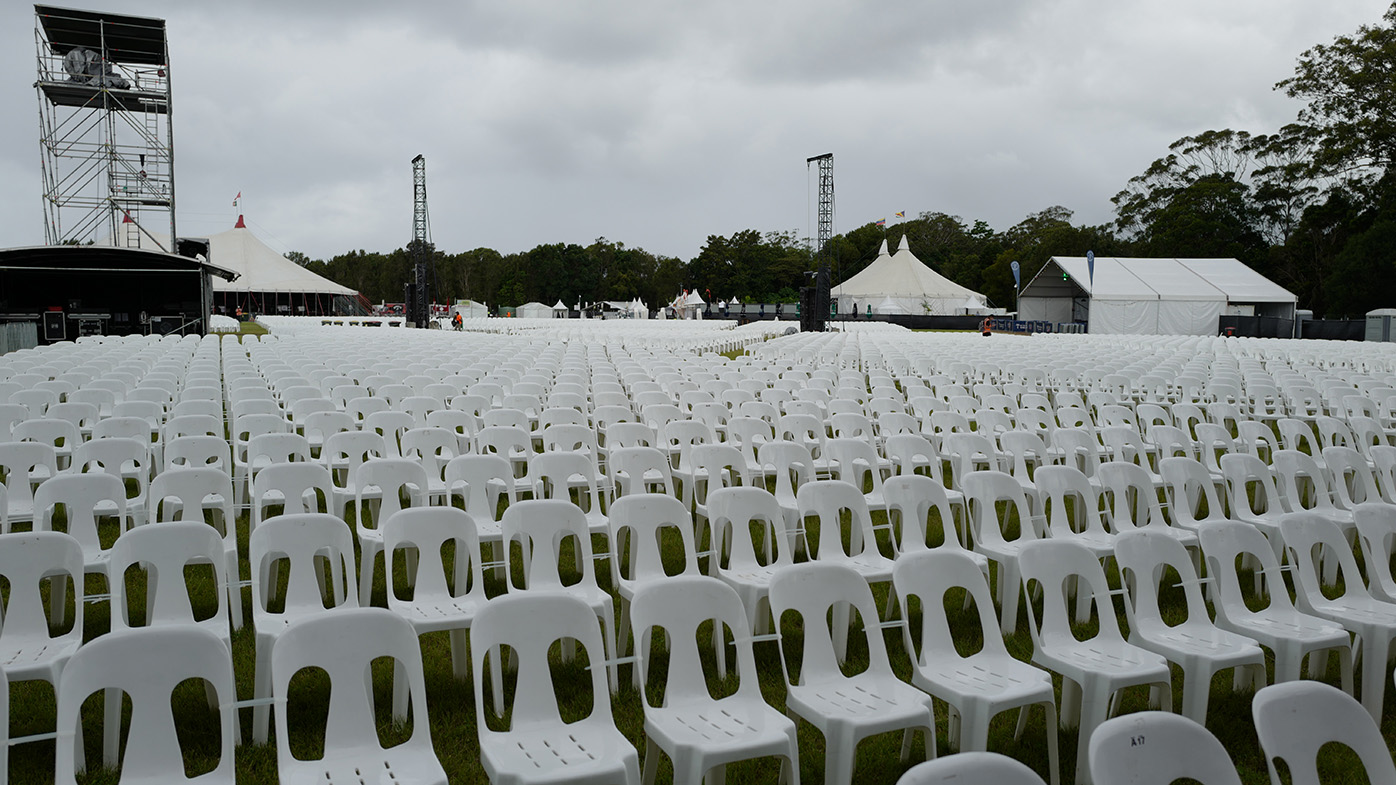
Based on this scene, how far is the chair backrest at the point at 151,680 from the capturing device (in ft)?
8.12

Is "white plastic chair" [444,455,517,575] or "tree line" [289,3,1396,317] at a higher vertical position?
"tree line" [289,3,1396,317]

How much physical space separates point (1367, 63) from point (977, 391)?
43.2 meters

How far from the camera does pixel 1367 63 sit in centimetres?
3975

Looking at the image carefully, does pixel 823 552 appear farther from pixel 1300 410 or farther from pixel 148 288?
pixel 148 288

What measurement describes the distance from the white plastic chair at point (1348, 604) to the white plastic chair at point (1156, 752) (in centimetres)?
223

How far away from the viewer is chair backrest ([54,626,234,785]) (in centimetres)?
247

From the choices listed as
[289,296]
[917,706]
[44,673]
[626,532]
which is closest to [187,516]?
[44,673]

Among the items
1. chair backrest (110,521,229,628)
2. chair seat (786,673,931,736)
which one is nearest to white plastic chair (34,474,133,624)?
chair backrest (110,521,229,628)

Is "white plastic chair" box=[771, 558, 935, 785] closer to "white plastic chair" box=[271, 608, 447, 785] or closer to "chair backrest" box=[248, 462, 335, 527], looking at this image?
"white plastic chair" box=[271, 608, 447, 785]

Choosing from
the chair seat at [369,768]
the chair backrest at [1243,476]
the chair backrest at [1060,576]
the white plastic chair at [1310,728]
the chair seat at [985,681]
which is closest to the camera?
the white plastic chair at [1310,728]

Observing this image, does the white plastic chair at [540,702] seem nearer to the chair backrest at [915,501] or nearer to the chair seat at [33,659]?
the chair seat at [33,659]

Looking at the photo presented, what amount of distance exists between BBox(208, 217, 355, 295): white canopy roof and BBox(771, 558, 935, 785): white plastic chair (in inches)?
2310

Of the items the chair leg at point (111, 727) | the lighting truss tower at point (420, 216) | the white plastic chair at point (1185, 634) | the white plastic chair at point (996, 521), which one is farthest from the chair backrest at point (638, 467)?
the lighting truss tower at point (420, 216)

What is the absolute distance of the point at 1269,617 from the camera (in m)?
3.89
